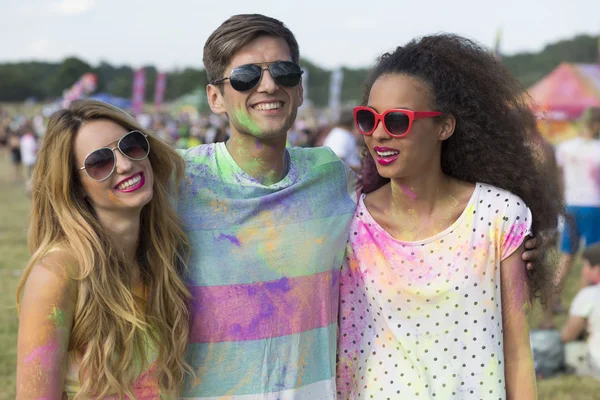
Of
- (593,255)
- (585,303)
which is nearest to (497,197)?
(585,303)

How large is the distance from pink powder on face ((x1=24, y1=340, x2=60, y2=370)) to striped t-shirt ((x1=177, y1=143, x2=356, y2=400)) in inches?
18.5

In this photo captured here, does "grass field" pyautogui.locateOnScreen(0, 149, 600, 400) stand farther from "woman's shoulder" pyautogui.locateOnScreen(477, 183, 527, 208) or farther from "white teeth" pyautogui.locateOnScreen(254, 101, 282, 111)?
"woman's shoulder" pyautogui.locateOnScreen(477, 183, 527, 208)

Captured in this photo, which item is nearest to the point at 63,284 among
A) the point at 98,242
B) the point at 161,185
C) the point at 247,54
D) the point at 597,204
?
the point at 98,242

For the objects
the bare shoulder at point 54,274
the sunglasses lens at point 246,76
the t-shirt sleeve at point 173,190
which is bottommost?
the bare shoulder at point 54,274

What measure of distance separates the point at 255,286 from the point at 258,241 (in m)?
0.15

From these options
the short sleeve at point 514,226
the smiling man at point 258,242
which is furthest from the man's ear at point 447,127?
the smiling man at point 258,242

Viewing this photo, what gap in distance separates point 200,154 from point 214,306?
539 millimetres

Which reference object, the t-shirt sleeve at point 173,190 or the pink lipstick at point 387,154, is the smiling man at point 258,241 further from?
the pink lipstick at point 387,154

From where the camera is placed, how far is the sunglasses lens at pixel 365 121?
7.47ft

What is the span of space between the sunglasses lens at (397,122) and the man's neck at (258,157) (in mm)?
398

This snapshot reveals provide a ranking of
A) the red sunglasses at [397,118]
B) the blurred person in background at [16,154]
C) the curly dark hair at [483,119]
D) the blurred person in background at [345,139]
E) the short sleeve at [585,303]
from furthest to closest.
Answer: the blurred person in background at [16,154] < the blurred person in background at [345,139] < the short sleeve at [585,303] < the curly dark hair at [483,119] < the red sunglasses at [397,118]

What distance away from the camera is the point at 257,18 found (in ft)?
7.91

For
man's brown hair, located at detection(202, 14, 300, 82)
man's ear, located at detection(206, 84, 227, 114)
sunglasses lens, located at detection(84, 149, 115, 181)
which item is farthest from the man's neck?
sunglasses lens, located at detection(84, 149, 115, 181)

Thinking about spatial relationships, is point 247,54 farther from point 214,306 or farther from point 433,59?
point 214,306
